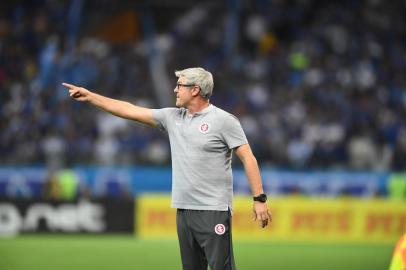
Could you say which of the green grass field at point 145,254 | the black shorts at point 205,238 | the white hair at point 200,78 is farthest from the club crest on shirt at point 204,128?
the green grass field at point 145,254

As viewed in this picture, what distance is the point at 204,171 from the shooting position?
7395 millimetres

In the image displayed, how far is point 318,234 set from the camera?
19.7 metres

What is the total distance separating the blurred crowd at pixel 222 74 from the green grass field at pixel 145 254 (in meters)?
4.58

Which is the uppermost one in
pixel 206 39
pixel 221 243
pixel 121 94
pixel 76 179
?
pixel 206 39

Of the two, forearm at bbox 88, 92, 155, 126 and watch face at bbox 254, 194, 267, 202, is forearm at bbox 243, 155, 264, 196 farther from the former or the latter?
forearm at bbox 88, 92, 155, 126

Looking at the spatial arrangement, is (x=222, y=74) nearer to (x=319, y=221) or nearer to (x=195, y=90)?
(x=319, y=221)

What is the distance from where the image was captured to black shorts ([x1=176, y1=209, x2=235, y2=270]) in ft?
→ 24.1

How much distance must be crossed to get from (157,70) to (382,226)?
9.00 metres

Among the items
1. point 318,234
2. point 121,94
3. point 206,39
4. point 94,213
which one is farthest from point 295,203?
point 206,39

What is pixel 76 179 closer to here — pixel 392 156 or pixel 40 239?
pixel 40 239

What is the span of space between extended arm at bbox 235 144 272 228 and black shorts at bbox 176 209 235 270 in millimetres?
318

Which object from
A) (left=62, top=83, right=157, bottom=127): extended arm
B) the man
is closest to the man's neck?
the man

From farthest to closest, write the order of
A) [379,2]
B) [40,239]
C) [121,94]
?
[379,2], [121,94], [40,239]

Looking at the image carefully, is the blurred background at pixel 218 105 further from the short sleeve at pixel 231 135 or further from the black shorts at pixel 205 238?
the short sleeve at pixel 231 135
